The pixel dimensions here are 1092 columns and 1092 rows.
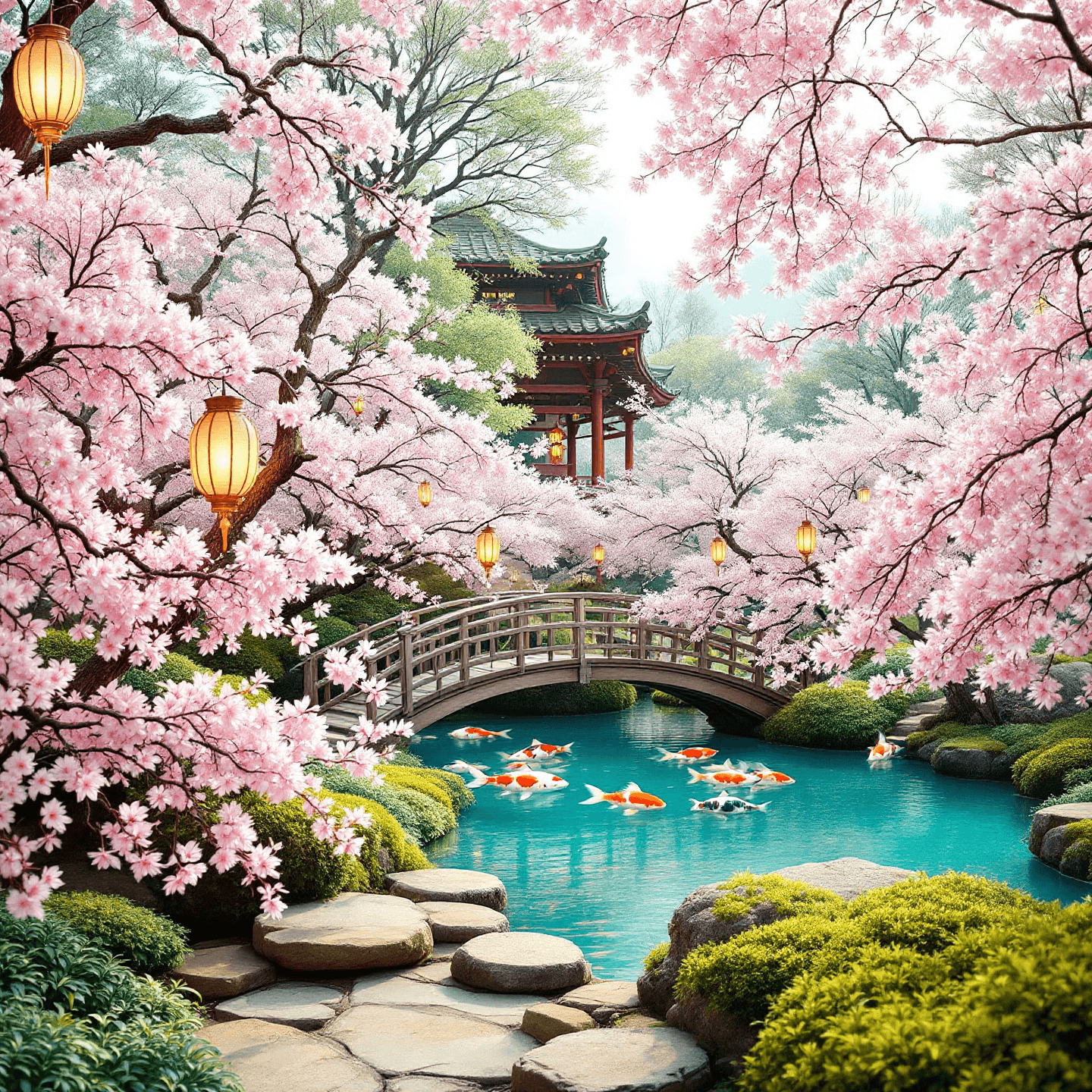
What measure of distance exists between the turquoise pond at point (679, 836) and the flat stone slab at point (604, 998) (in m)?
1.97

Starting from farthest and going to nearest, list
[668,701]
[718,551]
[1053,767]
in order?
[668,701]
[718,551]
[1053,767]

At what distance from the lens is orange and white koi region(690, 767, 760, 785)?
46.0 ft

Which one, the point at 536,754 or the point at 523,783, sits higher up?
the point at 536,754

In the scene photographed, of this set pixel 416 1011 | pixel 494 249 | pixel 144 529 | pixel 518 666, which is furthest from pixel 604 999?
pixel 494 249

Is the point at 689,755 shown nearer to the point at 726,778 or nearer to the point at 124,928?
the point at 726,778

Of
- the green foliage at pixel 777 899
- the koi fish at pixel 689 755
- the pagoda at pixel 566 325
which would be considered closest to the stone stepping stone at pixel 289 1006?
the green foliage at pixel 777 899

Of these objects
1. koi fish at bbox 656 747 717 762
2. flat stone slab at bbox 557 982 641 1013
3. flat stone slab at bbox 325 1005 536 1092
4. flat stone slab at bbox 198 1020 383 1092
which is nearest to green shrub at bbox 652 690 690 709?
koi fish at bbox 656 747 717 762

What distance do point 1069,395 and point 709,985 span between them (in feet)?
9.81

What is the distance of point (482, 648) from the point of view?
20.2 meters

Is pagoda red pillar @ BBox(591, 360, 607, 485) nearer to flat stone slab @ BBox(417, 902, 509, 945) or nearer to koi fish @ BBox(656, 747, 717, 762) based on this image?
koi fish @ BBox(656, 747, 717, 762)

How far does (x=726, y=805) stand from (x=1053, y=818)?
12.4 feet

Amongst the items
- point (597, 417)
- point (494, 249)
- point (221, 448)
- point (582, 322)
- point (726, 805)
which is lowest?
point (726, 805)

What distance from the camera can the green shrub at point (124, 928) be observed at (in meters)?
4.80

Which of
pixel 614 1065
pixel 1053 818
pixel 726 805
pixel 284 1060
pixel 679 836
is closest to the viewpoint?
pixel 614 1065
